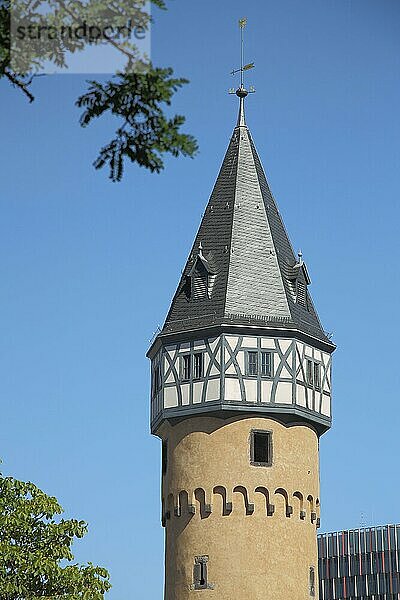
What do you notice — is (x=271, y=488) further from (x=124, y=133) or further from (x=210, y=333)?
(x=124, y=133)

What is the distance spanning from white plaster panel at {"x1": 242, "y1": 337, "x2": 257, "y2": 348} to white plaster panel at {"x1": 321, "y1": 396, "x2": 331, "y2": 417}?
328cm

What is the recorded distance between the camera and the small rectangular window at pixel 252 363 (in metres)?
41.4

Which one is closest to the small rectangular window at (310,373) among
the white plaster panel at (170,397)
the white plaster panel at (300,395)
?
the white plaster panel at (300,395)

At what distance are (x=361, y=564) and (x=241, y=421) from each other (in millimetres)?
57223

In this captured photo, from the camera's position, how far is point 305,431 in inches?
1666

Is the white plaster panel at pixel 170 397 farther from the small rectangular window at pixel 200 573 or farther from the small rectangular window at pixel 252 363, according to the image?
the small rectangular window at pixel 200 573

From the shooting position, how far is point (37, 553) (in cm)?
3303

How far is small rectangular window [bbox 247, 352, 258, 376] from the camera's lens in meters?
41.4

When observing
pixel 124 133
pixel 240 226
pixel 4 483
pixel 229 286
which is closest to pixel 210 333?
pixel 229 286

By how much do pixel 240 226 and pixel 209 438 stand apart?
7.92 meters

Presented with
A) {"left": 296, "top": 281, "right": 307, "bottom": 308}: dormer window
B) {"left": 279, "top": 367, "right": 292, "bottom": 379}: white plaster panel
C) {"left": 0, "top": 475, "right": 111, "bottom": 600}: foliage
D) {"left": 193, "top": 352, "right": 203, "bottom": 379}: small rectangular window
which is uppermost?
{"left": 296, "top": 281, "right": 307, "bottom": 308}: dormer window

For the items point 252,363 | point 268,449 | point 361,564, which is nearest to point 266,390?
point 252,363

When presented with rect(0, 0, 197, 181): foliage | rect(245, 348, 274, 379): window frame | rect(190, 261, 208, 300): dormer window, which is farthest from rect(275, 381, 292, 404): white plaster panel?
rect(0, 0, 197, 181): foliage

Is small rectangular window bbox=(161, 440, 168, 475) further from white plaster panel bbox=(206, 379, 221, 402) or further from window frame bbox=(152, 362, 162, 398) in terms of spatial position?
white plaster panel bbox=(206, 379, 221, 402)
